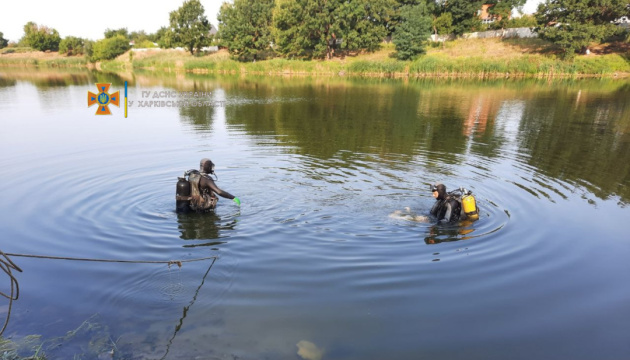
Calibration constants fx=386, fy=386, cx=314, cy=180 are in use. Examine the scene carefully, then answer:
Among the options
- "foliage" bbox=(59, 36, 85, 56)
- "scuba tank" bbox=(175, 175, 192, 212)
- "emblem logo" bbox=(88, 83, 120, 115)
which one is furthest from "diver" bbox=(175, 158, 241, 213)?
"foliage" bbox=(59, 36, 85, 56)

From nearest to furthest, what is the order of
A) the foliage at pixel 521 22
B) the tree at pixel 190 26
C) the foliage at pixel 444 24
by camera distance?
the foliage at pixel 521 22
the foliage at pixel 444 24
the tree at pixel 190 26

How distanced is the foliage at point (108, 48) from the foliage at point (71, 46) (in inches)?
705

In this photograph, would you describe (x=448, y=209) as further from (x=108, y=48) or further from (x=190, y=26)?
(x=108, y=48)

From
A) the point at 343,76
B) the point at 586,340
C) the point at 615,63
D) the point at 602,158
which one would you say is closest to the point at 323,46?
the point at 343,76

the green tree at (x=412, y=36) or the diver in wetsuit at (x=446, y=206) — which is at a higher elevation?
the green tree at (x=412, y=36)

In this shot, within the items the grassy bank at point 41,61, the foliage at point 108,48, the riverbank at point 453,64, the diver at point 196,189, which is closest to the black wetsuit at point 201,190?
the diver at point 196,189

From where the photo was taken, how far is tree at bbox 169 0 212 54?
265 ft

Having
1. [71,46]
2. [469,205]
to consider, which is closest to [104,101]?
[469,205]

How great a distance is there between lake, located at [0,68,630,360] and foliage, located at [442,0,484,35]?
6008 centimetres

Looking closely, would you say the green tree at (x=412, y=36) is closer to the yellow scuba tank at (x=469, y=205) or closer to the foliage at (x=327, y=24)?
the foliage at (x=327, y=24)

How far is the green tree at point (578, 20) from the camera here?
5250 centimetres

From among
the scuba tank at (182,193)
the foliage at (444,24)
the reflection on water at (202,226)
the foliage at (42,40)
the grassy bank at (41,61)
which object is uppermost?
the foliage at (444,24)

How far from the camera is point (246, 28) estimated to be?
237 feet

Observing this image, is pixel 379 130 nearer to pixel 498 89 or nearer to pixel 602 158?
pixel 602 158
